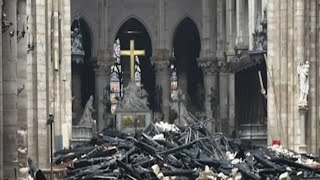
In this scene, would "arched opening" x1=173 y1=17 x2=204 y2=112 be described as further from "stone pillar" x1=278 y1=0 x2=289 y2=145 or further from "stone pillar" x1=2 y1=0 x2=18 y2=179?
"stone pillar" x1=2 y1=0 x2=18 y2=179

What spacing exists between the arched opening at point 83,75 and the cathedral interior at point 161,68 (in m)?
0.09

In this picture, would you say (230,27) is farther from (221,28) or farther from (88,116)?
(88,116)

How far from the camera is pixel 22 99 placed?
3316 centimetres

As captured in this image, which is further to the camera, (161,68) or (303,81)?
(161,68)

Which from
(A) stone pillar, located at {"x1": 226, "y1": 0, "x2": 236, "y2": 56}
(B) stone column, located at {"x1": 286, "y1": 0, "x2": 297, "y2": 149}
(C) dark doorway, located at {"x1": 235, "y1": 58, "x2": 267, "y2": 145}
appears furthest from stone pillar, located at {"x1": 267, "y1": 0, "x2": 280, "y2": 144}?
(A) stone pillar, located at {"x1": 226, "y1": 0, "x2": 236, "y2": 56}

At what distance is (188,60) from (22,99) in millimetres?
48768

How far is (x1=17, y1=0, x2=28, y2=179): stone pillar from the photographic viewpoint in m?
30.5

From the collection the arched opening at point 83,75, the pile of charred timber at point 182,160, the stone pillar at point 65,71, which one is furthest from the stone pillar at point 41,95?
the arched opening at point 83,75

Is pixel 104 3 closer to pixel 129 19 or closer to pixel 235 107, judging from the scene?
pixel 129 19

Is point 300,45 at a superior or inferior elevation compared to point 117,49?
inferior

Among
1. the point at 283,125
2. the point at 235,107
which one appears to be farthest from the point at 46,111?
the point at 235,107

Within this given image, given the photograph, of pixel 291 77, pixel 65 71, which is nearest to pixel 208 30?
pixel 65 71

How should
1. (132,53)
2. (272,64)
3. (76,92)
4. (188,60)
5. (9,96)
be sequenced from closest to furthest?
1. (9,96)
2. (272,64)
3. (76,92)
4. (132,53)
5. (188,60)

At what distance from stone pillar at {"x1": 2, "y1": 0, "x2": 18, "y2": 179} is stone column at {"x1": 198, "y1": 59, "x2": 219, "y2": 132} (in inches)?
1825
